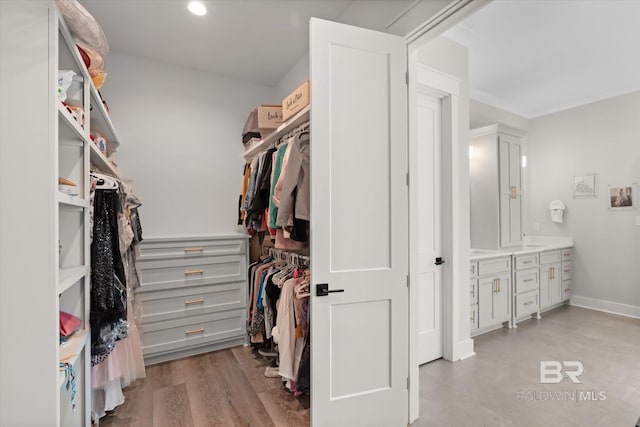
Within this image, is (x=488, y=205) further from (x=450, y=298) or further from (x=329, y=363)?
(x=329, y=363)

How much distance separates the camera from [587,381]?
7.75 ft

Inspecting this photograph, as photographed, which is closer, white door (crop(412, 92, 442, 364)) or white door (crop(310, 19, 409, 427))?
white door (crop(310, 19, 409, 427))

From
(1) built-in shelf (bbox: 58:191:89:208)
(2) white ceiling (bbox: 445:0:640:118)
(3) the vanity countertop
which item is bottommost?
(3) the vanity countertop

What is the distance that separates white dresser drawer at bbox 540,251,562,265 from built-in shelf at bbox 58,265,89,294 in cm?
482

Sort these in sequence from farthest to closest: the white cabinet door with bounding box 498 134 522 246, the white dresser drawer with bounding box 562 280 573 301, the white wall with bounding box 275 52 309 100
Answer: the white dresser drawer with bounding box 562 280 573 301, the white cabinet door with bounding box 498 134 522 246, the white wall with bounding box 275 52 309 100

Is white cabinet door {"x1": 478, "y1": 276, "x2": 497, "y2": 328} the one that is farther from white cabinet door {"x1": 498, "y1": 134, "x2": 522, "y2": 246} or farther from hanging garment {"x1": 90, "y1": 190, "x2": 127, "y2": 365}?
hanging garment {"x1": 90, "y1": 190, "x2": 127, "y2": 365}

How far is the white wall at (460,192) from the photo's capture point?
8.96 feet

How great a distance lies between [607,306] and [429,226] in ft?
11.7

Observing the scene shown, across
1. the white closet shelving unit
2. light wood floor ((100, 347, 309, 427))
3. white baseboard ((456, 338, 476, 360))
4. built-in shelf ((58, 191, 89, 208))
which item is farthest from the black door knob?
white baseboard ((456, 338, 476, 360))

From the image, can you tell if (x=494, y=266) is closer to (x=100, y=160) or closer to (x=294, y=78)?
(x=294, y=78)

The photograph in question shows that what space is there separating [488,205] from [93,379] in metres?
4.19

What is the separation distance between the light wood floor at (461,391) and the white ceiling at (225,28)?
2.68 meters

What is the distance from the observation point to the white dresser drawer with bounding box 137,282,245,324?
2.66 m

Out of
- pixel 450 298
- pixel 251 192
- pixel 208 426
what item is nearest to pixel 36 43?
pixel 251 192
